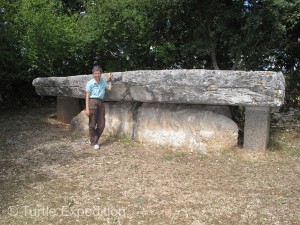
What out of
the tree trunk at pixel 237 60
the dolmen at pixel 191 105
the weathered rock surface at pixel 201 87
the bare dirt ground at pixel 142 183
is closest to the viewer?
the bare dirt ground at pixel 142 183

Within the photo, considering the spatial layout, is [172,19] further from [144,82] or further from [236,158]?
[236,158]

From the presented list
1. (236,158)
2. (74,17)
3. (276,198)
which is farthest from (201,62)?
(276,198)

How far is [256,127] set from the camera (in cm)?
548

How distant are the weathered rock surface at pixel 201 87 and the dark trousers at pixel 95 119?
0.43 meters

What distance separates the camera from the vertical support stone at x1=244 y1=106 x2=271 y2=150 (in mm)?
5422

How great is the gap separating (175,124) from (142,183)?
1683 mm

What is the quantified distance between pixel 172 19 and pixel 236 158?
5267 millimetres

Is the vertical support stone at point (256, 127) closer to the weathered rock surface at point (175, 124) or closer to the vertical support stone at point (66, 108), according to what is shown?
the weathered rock surface at point (175, 124)

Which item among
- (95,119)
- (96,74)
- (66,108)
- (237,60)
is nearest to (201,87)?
(96,74)

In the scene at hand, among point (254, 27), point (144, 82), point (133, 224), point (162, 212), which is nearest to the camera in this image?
point (133, 224)

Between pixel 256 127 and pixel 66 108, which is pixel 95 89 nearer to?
pixel 66 108

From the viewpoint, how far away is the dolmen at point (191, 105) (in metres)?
5.16

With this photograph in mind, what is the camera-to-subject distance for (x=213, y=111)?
584cm

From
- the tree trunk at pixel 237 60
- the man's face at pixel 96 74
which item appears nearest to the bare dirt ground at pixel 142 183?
the man's face at pixel 96 74
